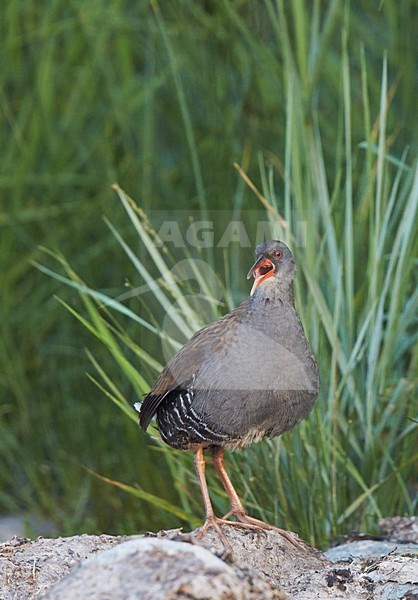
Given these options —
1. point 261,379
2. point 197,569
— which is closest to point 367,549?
point 261,379

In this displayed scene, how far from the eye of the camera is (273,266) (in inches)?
105

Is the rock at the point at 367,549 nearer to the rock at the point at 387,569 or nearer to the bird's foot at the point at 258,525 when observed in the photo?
the rock at the point at 387,569

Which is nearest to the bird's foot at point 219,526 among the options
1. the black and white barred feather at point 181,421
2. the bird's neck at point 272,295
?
the black and white barred feather at point 181,421

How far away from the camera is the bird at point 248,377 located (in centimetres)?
251

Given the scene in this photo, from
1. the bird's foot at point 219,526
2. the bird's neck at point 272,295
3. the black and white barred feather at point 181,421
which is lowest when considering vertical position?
the bird's foot at point 219,526

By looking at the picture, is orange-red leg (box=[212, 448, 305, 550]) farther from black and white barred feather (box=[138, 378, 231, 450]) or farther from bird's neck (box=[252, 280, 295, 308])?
bird's neck (box=[252, 280, 295, 308])

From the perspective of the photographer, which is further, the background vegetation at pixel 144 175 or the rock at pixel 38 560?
the background vegetation at pixel 144 175

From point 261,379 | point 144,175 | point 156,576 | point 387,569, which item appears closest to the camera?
point 156,576

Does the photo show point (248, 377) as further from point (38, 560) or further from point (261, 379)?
point (38, 560)

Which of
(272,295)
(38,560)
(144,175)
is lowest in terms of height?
(38,560)

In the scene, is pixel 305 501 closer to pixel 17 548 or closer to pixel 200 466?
pixel 200 466

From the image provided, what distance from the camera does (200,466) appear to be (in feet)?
9.09

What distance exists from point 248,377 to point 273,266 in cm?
31

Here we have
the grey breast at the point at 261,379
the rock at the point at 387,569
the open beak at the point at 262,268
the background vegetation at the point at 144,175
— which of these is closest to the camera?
the rock at the point at 387,569
